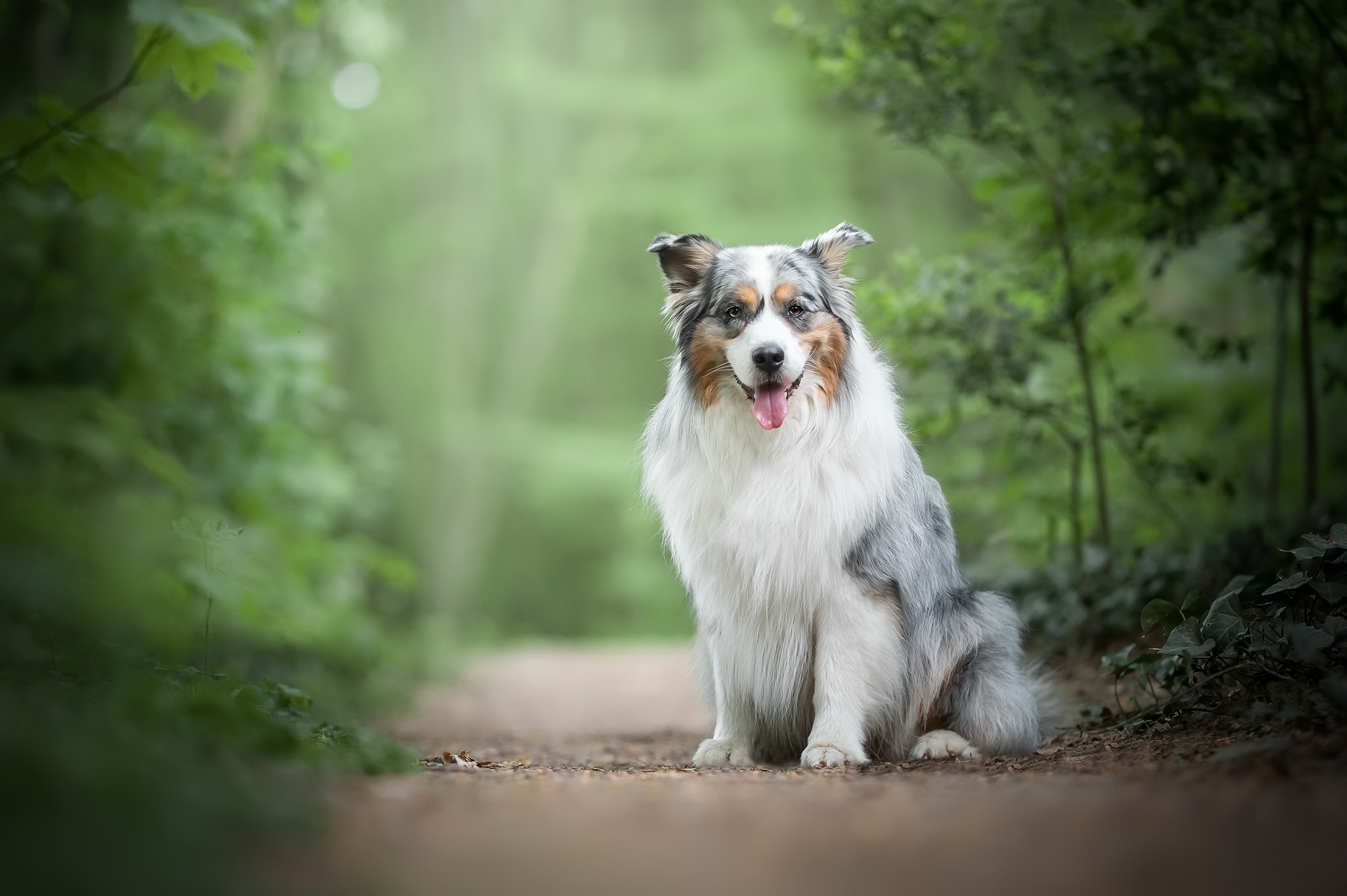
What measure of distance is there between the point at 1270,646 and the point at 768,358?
75.7 inches

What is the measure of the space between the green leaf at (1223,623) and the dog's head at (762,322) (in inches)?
60.5

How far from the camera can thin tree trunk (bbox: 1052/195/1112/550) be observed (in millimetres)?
5844

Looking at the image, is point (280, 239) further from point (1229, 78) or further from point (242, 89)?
point (1229, 78)

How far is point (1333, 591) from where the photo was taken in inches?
135

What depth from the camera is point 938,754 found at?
4.04 m

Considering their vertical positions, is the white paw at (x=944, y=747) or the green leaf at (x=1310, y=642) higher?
the green leaf at (x=1310, y=642)

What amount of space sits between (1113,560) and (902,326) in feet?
6.24

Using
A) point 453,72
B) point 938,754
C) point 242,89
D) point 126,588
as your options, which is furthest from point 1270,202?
point 453,72

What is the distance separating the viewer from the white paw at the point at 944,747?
4020 millimetres

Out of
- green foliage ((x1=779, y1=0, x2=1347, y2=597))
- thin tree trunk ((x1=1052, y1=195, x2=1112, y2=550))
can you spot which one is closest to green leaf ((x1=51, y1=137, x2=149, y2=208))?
green foliage ((x1=779, y1=0, x2=1347, y2=597))

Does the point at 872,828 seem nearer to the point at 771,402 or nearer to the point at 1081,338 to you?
the point at 771,402

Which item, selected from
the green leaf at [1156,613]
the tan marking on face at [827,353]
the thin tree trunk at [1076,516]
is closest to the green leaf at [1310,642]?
the green leaf at [1156,613]

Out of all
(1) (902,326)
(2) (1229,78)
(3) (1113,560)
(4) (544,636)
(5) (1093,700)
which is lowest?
(4) (544,636)

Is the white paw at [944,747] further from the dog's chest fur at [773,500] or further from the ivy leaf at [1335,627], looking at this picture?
the ivy leaf at [1335,627]
